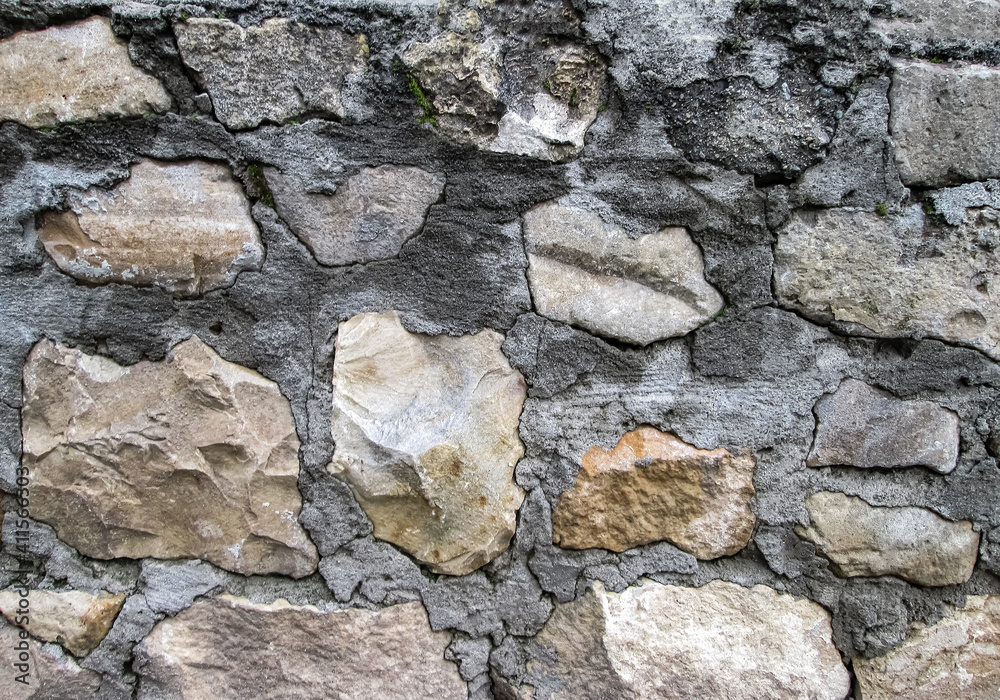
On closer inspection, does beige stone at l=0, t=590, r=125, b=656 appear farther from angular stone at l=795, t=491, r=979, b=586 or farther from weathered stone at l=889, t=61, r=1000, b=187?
weathered stone at l=889, t=61, r=1000, b=187

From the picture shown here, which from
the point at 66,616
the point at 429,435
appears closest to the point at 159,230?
the point at 429,435

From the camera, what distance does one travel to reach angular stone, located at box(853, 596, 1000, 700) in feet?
3.04

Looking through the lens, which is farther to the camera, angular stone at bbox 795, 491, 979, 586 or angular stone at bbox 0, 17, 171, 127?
angular stone at bbox 795, 491, 979, 586

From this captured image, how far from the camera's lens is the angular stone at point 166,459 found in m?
0.89

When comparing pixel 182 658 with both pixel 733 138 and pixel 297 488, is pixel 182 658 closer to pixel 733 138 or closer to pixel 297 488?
pixel 297 488

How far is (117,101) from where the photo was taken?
84 centimetres

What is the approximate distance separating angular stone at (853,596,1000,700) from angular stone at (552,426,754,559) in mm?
295

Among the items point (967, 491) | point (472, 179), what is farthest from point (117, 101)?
point (967, 491)

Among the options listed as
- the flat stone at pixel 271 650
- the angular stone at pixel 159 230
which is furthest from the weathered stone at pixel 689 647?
the angular stone at pixel 159 230

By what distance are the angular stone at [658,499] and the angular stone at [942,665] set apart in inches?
11.6

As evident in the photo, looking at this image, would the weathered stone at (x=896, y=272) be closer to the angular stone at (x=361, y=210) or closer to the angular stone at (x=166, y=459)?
the angular stone at (x=361, y=210)

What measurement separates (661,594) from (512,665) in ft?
0.88

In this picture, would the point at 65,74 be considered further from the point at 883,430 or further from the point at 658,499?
the point at 883,430

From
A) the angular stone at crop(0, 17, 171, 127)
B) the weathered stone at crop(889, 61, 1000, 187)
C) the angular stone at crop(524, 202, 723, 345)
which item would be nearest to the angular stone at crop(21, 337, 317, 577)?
the angular stone at crop(0, 17, 171, 127)
